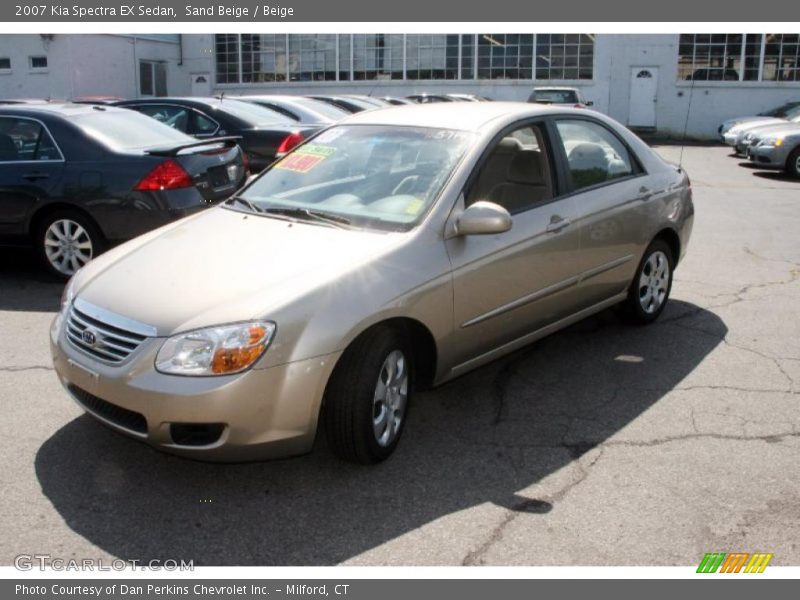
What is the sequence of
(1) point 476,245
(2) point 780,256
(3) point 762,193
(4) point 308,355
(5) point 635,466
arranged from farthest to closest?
(3) point 762,193, (2) point 780,256, (1) point 476,245, (5) point 635,466, (4) point 308,355

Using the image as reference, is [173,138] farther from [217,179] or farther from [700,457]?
[700,457]

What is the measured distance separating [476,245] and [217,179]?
12.1 ft

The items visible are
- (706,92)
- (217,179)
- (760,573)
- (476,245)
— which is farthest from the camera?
(706,92)

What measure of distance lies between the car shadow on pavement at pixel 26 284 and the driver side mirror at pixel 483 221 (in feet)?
12.5

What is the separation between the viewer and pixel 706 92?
28.8m

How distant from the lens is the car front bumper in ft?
10.8

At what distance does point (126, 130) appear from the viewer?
23.8 ft

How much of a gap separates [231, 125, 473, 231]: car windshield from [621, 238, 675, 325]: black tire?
6.41ft

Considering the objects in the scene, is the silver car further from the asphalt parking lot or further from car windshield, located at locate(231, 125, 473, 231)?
car windshield, located at locate(231, 125, 473, 231)

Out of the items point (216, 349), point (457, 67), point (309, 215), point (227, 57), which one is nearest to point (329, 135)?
point (309, 215)

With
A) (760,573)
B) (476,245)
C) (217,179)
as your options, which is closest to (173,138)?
(217,179)

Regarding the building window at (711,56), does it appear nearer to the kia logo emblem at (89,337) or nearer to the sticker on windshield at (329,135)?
the sticker on windshield at (329,135)

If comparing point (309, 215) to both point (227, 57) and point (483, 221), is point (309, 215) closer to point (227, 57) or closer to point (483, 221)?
point (483, 221)

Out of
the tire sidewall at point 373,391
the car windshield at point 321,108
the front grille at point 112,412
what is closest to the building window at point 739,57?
the car windshield at point 321,108
